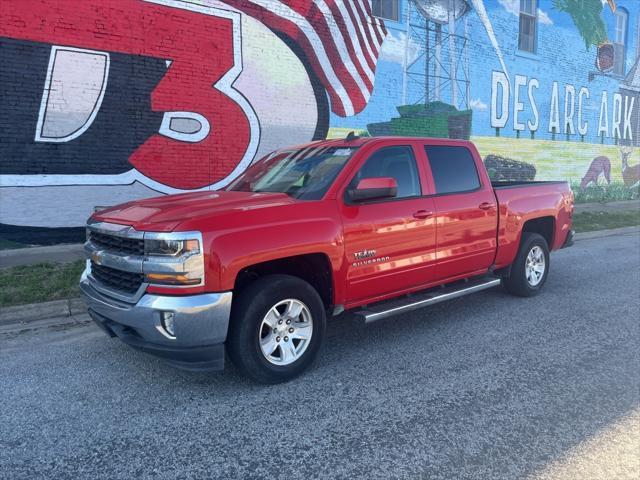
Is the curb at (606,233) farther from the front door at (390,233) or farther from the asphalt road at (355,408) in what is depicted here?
the front door at (390,233)

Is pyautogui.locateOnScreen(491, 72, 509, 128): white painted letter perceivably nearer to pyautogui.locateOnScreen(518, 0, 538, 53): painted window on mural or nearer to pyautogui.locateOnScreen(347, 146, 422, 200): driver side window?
pyautogui.locateOnScreen(518, 0, 538, 53): painted window on mural

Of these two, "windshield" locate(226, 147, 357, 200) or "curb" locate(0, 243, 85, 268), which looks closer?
"windshield" locate(226, 147, 357, 200)

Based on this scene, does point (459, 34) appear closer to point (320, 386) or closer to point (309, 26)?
point (309, 26)

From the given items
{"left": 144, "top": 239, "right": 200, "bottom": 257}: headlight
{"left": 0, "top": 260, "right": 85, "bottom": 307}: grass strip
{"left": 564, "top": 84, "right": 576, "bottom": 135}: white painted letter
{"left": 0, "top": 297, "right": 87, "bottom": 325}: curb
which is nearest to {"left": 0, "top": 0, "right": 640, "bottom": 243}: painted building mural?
{"left": 564, "top": 84, "right": 576, "bottom": 135}: white painted letter

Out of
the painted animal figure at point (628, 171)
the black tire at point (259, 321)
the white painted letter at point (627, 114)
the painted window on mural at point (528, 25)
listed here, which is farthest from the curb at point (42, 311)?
the white painted letter at point (627, 114)

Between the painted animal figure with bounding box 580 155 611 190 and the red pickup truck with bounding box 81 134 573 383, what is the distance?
16014mm

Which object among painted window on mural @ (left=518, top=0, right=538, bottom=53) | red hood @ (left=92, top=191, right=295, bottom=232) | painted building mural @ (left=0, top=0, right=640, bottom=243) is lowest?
red hood @ (left=92, top=191, right=295, bottom=232)

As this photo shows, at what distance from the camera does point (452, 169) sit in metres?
5.41

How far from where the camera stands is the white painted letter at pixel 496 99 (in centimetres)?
1562

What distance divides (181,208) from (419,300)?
7.91 ft

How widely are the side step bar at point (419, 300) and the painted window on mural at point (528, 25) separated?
13641mm

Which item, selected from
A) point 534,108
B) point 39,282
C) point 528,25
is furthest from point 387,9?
point 39,282

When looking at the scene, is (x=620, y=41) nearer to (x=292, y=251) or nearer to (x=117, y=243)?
(x=292, y=251)

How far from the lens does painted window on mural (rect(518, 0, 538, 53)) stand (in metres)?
16.3
